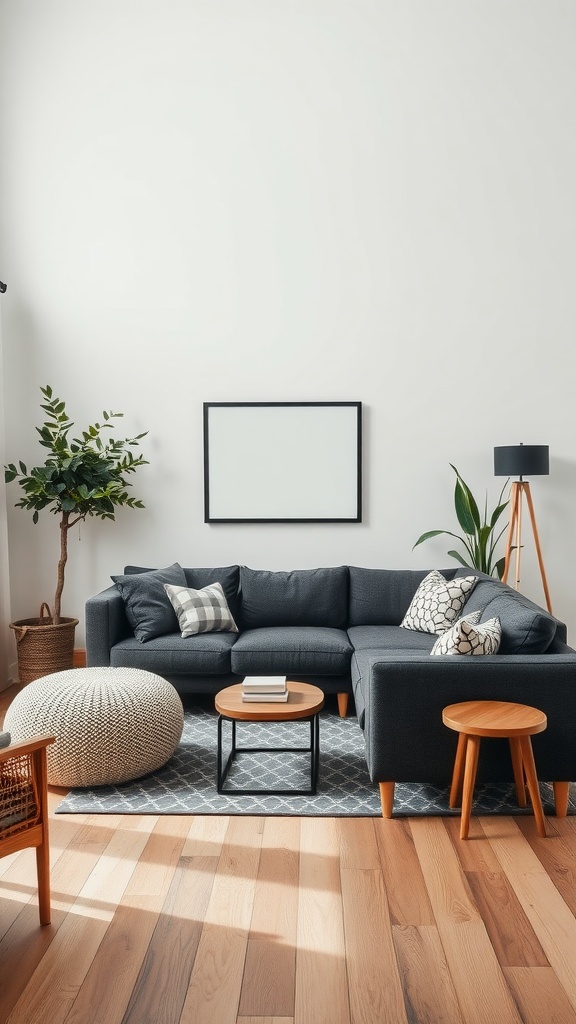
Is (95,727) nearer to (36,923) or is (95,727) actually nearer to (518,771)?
(36,923)

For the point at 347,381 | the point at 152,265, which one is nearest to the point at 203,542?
the point at 347,381

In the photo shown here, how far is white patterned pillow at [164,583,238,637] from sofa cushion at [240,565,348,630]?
0.22 meters

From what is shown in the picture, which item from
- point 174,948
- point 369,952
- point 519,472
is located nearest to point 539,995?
point 369,952

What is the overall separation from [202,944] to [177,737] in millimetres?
1394

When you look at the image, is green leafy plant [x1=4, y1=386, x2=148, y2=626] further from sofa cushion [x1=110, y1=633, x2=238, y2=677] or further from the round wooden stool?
the round wooden stool

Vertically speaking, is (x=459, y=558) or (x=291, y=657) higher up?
(x=459, y=558)

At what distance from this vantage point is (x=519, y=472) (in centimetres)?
478

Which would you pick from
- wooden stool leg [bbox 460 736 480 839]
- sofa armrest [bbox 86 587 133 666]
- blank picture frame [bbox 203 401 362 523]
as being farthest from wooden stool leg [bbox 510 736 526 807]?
blank picture frame [bbox 203 401 362 523]

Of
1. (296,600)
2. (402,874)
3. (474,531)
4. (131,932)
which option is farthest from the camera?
(474,531)

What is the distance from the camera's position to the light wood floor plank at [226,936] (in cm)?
201

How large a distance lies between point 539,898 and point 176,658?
7.79ft

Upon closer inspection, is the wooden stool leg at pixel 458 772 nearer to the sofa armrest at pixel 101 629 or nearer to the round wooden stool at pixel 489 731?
the round wooden stool at pixel 489 731

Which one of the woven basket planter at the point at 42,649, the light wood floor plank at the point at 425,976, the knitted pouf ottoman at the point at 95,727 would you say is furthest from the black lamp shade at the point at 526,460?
the light wood floor plank at the point at 425,976

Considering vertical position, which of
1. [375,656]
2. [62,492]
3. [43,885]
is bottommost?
[43,885]
